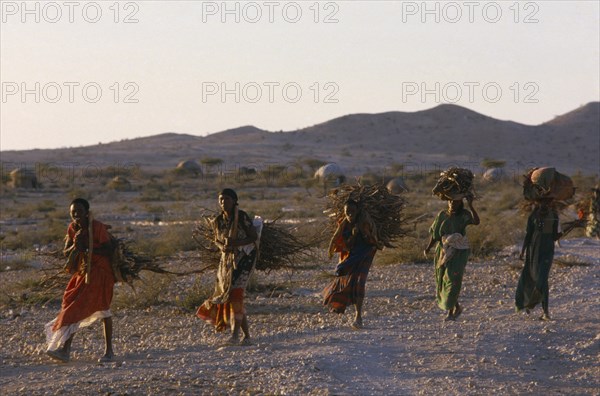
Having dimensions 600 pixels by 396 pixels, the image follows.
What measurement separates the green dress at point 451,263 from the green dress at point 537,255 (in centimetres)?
72

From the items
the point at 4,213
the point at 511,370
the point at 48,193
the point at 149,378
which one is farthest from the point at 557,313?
the point at 48,193

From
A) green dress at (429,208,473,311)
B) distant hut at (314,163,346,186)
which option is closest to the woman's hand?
green dress at (429,208,473,311)

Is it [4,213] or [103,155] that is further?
[103,155]

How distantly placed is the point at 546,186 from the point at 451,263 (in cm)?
137

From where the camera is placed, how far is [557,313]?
12.7m

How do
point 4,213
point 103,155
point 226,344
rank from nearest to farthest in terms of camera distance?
point 226,344 → point 4,213 → point 103,155

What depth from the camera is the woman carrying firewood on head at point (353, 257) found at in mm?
11570

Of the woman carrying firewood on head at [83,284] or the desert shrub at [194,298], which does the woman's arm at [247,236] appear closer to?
the woman carrying firewood on head at [83,284]

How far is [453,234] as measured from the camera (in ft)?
39.5

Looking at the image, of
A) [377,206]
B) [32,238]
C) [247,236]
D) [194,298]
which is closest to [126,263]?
[247,236]

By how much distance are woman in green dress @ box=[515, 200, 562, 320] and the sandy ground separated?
0.29m

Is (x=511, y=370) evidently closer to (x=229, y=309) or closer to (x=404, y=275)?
(x=229, y=309)

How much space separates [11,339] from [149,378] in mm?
3495

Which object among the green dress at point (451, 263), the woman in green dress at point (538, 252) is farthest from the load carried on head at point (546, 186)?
the green dress at point (451, 263)
